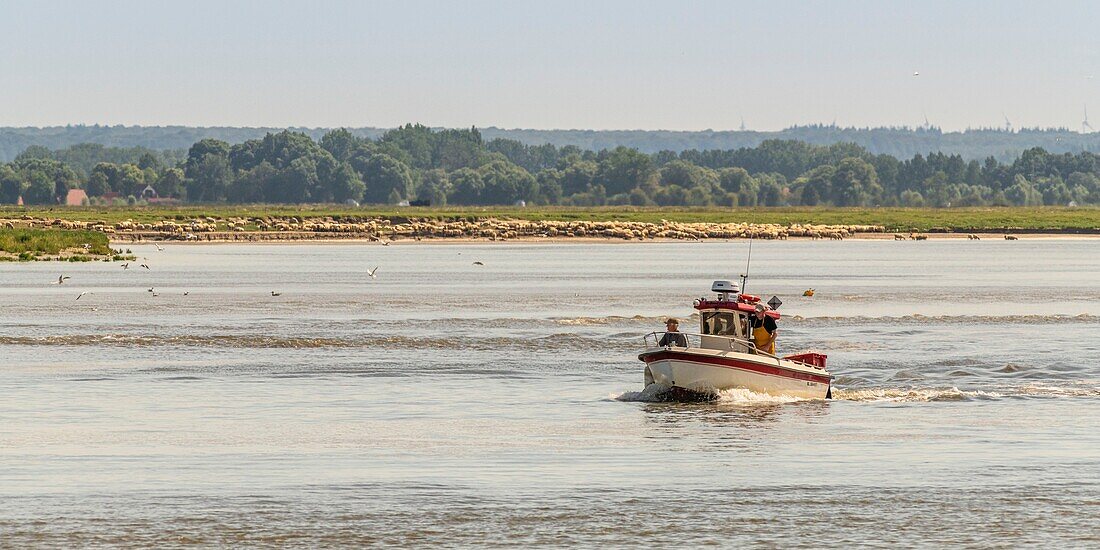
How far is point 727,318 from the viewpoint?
32031 mm

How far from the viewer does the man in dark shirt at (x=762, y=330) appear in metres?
32.1

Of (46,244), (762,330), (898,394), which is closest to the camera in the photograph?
(762,330)

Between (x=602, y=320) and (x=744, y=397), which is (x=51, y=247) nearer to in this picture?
(x=602, y=320)

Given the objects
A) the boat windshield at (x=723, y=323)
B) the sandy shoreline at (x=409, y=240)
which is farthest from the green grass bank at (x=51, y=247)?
the boat windshield at (x=723, y=323)

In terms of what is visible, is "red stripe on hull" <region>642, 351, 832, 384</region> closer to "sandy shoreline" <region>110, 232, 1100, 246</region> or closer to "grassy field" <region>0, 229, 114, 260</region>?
"grassy field" <region>0, 229, 114, 260</region>

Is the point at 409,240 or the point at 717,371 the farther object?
the point at 409,240

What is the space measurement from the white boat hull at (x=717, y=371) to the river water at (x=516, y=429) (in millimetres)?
397

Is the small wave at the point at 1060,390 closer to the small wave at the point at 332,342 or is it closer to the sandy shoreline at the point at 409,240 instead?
the small wave at the point at 332,342

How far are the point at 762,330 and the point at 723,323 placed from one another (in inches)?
31.3

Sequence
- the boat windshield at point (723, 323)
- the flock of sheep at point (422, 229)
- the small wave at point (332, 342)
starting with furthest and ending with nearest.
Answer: the flock of sheep at point (422, 229), the small wave at point (332, 342), the boat windshield at point (723, 323)

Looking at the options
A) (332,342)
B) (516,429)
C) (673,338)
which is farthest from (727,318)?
(332,342)

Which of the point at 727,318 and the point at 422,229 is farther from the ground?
the point at 727,318

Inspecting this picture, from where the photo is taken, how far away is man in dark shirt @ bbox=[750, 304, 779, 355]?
105 ft

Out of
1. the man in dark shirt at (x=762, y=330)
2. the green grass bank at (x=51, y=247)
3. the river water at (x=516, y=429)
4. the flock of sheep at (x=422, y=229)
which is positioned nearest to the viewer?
the river water at (x=516, y=429)
